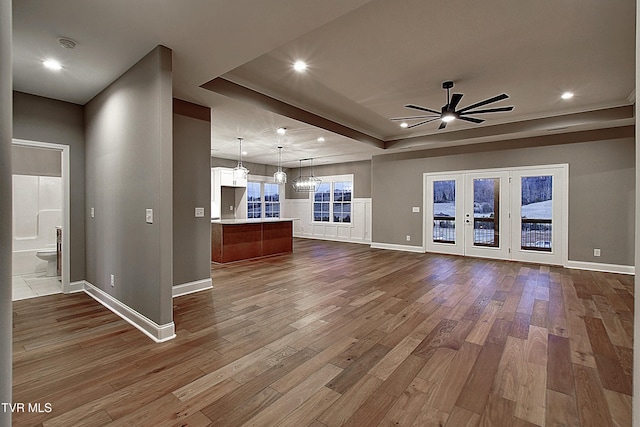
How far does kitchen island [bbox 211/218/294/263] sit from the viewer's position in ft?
20.0

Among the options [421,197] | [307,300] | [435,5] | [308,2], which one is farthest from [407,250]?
[308,2]

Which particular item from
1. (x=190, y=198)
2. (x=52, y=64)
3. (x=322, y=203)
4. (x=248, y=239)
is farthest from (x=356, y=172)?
(x=52, y=64)

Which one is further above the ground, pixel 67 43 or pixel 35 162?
pixel 67 43

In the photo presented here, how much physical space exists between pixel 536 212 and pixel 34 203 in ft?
33.9

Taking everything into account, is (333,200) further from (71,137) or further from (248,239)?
(71,137)

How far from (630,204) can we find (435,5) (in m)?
5.64

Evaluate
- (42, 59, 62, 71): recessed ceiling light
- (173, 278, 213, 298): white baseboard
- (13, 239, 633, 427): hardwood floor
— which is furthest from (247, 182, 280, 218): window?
(42, 59, 62, 71): recessed ceiling light

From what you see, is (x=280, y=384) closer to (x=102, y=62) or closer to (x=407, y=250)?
(x=102, y=62)

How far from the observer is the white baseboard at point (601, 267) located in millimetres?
5348

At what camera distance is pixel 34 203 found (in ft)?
19.2

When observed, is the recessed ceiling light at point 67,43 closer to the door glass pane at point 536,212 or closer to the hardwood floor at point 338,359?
the hardwood floor at point 338,359

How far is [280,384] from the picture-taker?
2.03 metres

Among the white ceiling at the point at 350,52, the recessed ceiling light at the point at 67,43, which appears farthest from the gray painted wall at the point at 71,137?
the recessed ceiling light at the point at 67,43

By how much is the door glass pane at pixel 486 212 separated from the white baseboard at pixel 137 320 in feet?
21.9
